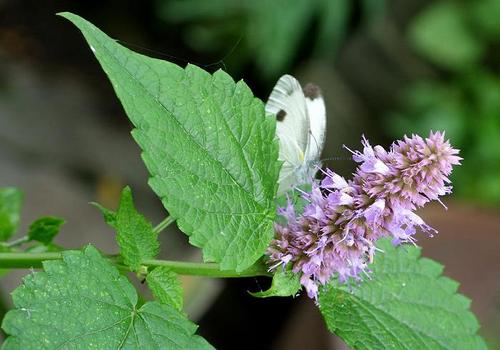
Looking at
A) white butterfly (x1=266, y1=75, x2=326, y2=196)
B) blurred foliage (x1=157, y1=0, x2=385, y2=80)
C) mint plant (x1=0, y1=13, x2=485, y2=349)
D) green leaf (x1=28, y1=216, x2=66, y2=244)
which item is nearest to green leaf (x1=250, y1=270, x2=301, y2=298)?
mint plant (x1=0, y1=13, x2=485, y2=349)

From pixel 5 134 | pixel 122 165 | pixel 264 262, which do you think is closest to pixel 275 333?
pixel 122 165

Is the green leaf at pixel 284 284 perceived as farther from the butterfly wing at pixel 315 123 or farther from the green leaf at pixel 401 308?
the butterfly wing at pixel 315 123

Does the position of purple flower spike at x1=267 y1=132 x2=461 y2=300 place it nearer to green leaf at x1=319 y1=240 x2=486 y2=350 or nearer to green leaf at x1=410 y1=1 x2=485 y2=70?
green leaf at x1=319 y1=240 x2=486 y2=350

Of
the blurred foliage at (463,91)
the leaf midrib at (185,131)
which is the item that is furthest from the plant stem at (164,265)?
the blurred foliage at (463,91)

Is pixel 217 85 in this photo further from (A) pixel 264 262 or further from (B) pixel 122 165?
(B) pixel 122 165

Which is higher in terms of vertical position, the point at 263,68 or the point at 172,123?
the point at 263,68
